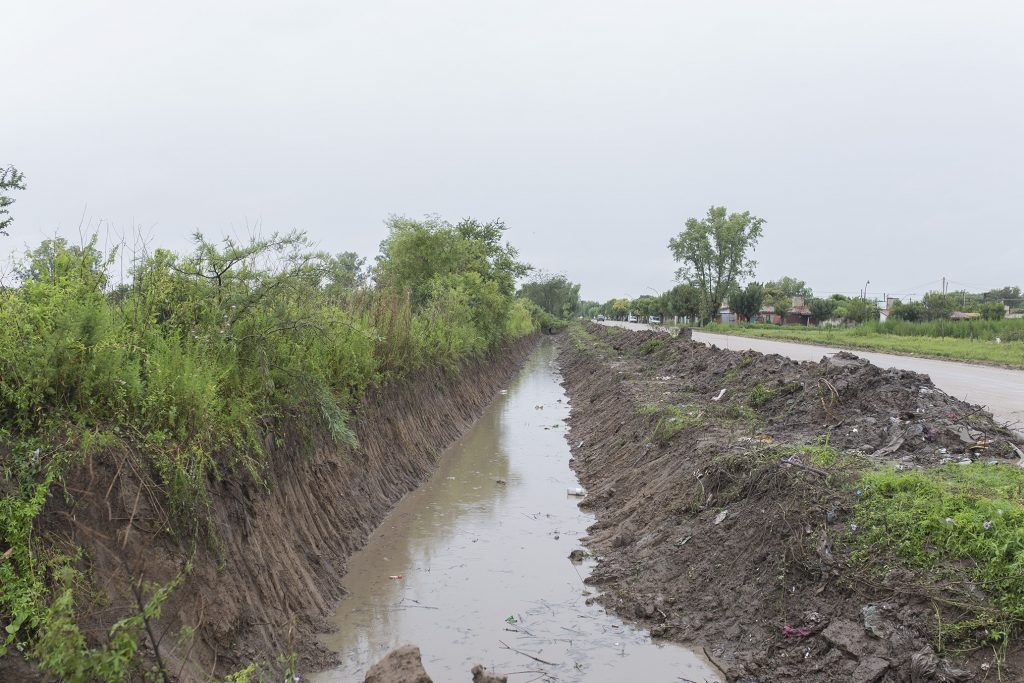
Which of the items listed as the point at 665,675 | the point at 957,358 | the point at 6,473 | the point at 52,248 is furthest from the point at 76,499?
the point at 957,358

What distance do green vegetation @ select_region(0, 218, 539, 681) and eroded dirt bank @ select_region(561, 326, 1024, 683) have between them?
11.9 ft

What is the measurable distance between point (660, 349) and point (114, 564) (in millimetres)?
24238

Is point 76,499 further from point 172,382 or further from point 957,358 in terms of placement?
point 957,358

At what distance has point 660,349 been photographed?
89.1 feet

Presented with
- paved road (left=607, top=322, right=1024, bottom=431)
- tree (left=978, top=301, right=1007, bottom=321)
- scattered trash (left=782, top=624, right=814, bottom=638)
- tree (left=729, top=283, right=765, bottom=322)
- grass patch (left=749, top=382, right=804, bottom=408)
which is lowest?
scattered trash (left=782, top=624, right=814, bottom=638)

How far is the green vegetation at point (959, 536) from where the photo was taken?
14.6 feet

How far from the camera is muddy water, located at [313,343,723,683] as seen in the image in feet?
18.8

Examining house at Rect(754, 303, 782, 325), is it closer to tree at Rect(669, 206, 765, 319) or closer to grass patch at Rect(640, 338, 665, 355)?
tree at Rect(669, 206, 765, 319)

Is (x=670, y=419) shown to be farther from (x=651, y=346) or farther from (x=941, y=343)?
(x=941, y=343)

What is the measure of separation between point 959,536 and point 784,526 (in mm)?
1398

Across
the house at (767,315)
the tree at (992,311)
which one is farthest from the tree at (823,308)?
the tree at (992,311)

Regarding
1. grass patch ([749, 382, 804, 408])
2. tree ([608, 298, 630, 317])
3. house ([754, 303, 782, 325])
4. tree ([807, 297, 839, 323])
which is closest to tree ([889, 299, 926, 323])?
tree ([807, 297, 839, 323])

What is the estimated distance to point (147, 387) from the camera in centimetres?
509

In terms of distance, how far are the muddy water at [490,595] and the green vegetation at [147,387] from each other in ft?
4.98
